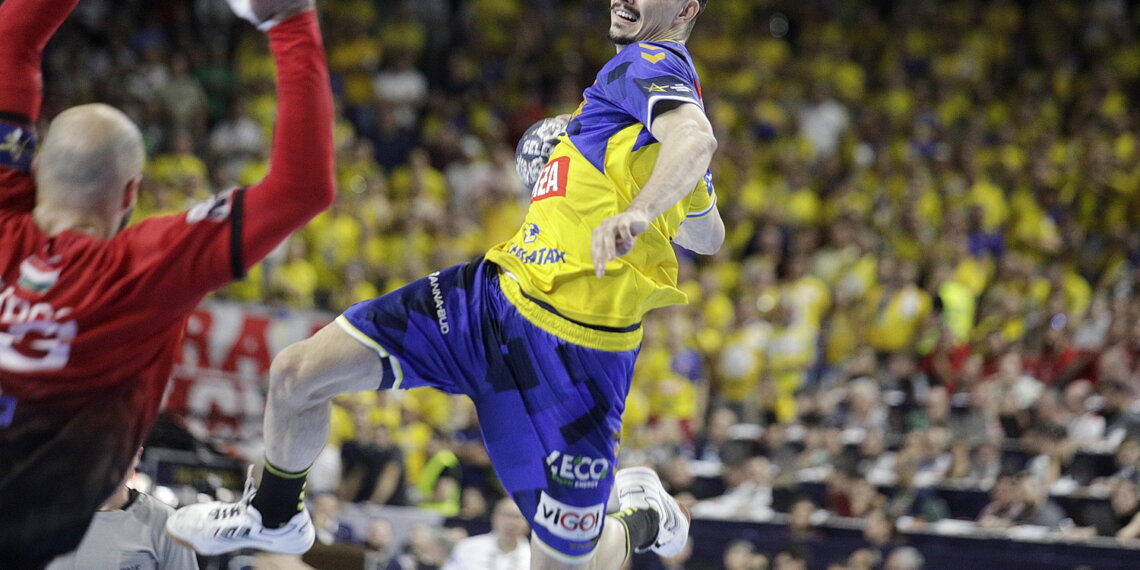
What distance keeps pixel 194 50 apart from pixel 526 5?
5.19 metres

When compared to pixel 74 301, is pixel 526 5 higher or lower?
lower

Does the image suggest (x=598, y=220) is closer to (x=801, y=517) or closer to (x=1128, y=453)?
(x=801, y=517)

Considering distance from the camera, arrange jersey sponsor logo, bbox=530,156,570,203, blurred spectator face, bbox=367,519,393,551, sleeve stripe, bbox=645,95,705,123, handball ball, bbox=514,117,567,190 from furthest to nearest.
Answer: blurred spectator face, bbox=367,519,393,551 → handball ball, bbox=514,117,567,190 → jersey sponsor logo, bbox=530,156,570,203 → sleeve stripe, bbox=645,95,705,123

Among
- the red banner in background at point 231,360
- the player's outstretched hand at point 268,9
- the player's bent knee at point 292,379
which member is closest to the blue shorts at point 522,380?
the player's bent knee at point 292,379

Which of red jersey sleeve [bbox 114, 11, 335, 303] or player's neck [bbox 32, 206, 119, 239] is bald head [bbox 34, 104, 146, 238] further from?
red jersey sleeve [bbox 114, 11, 335, 303]

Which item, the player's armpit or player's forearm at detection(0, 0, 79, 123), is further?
the player's armpit

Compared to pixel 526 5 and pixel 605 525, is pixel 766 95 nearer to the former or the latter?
pixel 526 5

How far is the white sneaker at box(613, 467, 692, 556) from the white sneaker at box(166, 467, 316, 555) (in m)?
1.63

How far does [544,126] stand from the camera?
5270mm

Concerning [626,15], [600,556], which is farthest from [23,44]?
[600,556]

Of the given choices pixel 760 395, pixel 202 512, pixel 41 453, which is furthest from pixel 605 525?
pixel 760 395

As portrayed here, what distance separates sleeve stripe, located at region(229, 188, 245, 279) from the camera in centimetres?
321

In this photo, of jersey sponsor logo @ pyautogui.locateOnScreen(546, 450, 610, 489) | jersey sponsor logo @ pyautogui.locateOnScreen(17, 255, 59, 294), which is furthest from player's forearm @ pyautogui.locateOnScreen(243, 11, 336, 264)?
jersey sponsor logo @ pyautogui.locateOnScreen(546, 450, 610, 489)

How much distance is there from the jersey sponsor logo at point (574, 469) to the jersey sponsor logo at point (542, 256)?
0.71 meters
